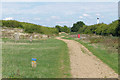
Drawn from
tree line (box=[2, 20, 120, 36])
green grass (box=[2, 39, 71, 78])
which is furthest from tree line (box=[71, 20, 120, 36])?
green grass (box=[2, 39, 71, 78])

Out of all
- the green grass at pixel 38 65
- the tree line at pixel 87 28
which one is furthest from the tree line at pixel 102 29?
the green grass at pixel 38 65

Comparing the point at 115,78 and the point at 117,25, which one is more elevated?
the point at 117,25

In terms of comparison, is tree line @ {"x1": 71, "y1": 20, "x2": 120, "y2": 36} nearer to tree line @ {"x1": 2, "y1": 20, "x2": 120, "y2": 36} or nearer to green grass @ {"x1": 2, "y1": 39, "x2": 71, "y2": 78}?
tree line @ {"x1": 2, "y1": 20, "x2": 120, "y2": 36}

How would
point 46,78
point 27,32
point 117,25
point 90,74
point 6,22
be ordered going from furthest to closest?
1. point 6,22
2. point 27,32
3. point 117,25
4. point 90,74
5. point 46,78

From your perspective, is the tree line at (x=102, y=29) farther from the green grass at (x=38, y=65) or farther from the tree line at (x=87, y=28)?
the green grass at (x=38, y=65)

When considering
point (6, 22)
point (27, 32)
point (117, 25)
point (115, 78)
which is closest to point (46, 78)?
point (115, 78)

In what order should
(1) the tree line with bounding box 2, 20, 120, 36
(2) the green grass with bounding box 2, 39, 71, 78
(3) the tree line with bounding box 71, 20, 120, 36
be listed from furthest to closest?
1. (1) the tree line with bounding box 2, 20, 120, 36
2. (3) the tree line with bounding box 71, 20, 120, 36
3. (2) the green grass with bounding box 2, 39, 71, 78

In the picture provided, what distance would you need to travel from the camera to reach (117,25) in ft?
113

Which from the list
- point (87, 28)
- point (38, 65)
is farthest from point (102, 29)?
point (38, 65)

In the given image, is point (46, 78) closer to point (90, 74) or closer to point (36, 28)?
point (90, 74)

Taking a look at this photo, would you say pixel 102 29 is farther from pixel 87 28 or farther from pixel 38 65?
pixel 38 65

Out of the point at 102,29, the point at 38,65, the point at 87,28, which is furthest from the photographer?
the point at 87,28

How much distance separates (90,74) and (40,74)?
2686 mm

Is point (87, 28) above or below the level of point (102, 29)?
above
